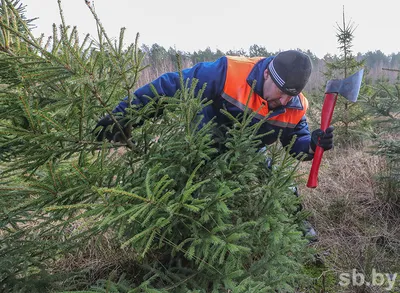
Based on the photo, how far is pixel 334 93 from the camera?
2326mm

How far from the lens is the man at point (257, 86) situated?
6.67 ft

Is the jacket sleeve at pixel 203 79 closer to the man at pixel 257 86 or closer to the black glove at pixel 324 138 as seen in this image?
the man at pixel 257 86

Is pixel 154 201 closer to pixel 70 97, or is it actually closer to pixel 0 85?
pixel 70 97

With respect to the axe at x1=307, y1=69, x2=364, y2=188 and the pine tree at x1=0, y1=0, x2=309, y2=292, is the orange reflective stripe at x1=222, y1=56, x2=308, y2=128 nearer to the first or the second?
the axe at x1=307, y1=69, x2=364, y2=188

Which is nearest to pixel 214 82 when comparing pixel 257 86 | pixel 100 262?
pixel 257 86

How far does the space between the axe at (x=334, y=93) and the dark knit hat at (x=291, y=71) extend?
40 centimetres

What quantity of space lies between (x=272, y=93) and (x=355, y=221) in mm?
2283

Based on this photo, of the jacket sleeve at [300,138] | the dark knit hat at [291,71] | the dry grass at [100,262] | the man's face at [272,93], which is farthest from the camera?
the jacket sleeve at [300,138]

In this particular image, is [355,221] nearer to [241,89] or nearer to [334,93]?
[334,93]

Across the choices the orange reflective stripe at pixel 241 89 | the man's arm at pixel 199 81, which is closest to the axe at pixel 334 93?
the orange reflective stripe at pixel 241 89

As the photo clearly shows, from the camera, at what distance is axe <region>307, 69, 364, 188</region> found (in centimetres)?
224

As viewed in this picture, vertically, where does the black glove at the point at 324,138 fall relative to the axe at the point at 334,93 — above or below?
below

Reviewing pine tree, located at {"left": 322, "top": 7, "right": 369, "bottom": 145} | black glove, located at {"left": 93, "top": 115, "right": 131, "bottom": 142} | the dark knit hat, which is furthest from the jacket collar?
pine tree, located at {"left": 322, "top": 7, "right": 369, "bottom": 145}

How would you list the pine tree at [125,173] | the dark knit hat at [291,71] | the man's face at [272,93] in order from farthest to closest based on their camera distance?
the man's face at [272,93] → the dark knit hat at [291,71] → the pine tree at [125,173]
